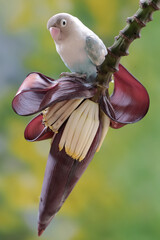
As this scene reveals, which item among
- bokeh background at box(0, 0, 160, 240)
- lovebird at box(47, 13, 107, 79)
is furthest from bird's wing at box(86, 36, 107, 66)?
bokeh background at box(0, 0, 160, 240)

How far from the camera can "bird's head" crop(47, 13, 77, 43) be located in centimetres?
48

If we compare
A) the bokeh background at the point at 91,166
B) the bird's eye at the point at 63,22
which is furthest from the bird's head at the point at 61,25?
the bokeh background at the point at 91,166

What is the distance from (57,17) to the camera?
1.56 ft

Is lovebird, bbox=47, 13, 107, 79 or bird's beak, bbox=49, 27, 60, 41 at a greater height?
bird's beak, bbox=49, 27, 60, 41

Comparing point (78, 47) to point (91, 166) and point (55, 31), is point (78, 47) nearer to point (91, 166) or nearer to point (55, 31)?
point (55, 31)

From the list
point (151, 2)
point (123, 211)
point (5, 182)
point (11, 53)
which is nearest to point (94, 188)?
point (123, 211)

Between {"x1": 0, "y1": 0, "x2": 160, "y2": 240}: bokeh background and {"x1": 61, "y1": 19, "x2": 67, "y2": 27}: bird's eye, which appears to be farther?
{"x1": 0, "y1": 0, "x2": 160, "y2": 240}: bokeh background

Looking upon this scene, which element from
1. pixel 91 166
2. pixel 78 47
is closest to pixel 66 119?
pixel 78 47

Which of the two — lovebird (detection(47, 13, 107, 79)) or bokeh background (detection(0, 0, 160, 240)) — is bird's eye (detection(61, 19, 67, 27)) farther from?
Answer: bokeh background (detection(0, 0, 160, 240))

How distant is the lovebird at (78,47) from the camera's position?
1.58ft

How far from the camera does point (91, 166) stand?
3.76 ft

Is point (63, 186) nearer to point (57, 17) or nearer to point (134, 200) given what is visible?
point (57, 17)

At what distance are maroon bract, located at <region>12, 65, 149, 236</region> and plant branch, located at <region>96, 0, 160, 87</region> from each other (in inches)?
0.9

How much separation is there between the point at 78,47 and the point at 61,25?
36 mm
